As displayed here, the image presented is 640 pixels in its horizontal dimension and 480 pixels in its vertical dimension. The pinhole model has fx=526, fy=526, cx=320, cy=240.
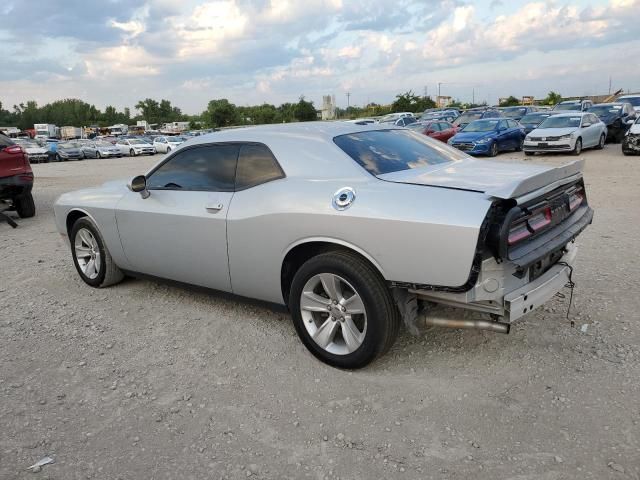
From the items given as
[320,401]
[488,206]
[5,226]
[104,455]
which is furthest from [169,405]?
[5,226]

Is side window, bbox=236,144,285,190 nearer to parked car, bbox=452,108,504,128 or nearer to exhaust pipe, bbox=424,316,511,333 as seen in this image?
exhaust pipe, bbox=424,316,511,333

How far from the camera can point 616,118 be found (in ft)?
69.2

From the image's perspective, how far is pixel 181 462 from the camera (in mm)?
2688

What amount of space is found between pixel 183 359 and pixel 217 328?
515mm

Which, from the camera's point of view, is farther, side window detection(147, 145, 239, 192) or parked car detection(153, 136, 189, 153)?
parked car detection(153, 136, 189, 153)

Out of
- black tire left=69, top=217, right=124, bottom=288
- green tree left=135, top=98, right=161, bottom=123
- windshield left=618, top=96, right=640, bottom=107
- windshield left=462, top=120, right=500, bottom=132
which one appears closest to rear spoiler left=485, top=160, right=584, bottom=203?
black tire left=69, top=217, right=124, bottom=288

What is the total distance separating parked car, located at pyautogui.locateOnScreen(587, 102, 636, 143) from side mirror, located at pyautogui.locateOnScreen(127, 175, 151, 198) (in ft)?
69.1

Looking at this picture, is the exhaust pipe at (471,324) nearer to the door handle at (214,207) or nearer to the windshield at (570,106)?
the door handle at (214,207)

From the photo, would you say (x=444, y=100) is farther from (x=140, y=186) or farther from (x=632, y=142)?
(x=140, y=186)

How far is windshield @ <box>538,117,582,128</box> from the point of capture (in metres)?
18.0

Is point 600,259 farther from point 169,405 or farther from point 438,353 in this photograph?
point 169,405

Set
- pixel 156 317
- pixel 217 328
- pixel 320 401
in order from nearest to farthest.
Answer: pixel 320 401, pixel 217 328, pixel 156 317

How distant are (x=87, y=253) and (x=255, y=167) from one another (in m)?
2.52

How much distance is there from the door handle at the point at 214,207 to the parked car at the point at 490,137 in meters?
15.6
